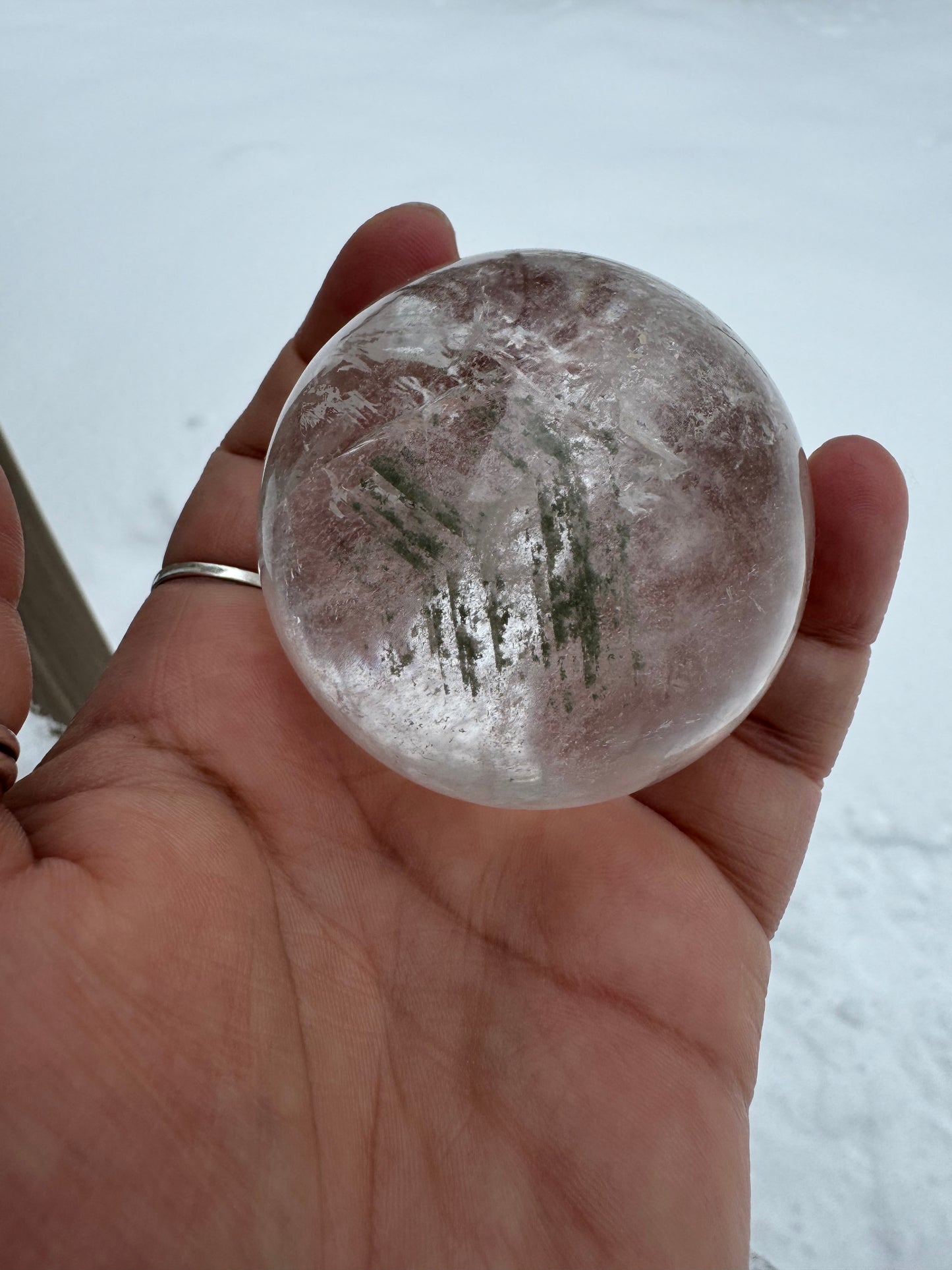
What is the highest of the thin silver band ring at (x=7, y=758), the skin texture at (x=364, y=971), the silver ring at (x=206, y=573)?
the silver ring at (x=206, y=573)

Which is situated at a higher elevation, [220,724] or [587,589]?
[587,589]

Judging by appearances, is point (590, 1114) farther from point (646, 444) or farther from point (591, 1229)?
point (646, 444)

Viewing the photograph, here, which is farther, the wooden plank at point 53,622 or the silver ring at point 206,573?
the wooden plank at point 53,622

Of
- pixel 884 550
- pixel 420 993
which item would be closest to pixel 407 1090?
pixel 420 993

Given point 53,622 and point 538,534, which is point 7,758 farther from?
point 53,622

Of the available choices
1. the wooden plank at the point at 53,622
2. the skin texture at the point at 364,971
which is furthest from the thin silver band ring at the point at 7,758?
the wooden plank at the point at 53,622

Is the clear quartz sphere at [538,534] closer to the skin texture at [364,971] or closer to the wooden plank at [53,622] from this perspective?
the skin texture at [364,971]

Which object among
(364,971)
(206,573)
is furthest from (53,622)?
(364,971)

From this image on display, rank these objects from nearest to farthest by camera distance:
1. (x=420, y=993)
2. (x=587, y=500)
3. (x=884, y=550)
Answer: (x=587, y=500), (x=420, y=993), (x=884, y=550)
